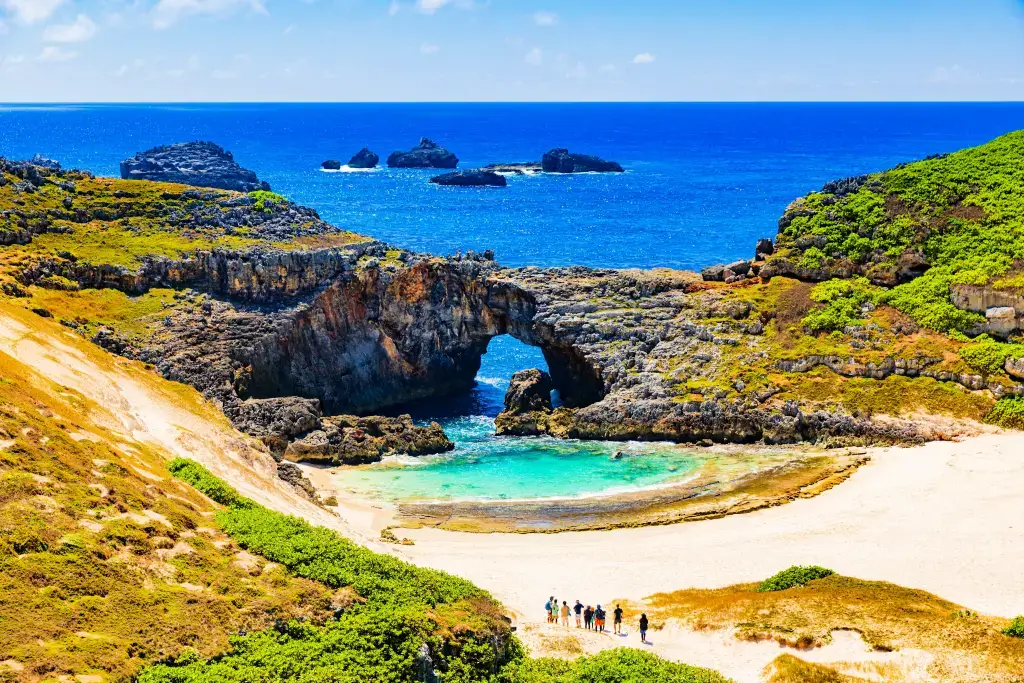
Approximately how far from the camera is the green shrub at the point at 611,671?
3362 centimetres

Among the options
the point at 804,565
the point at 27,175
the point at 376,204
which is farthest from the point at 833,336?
the point at 376,204

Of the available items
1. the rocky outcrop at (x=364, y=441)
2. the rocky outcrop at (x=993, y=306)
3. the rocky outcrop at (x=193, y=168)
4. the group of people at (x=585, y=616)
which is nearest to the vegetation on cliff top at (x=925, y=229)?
the rocky outcrop at (x=993, y=306)

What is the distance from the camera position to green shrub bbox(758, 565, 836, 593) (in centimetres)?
4347

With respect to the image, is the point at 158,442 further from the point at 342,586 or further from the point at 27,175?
the point at 27,175

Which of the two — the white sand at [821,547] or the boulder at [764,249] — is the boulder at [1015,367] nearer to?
the white sand at [821,547]

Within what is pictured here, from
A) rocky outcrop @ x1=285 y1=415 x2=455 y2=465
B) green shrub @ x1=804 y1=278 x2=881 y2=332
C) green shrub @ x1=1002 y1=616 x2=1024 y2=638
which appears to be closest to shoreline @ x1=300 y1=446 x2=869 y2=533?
rocky outcrop @ x1=285 y1=415 x2=455 y2=465

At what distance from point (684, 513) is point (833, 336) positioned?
81.1 ft

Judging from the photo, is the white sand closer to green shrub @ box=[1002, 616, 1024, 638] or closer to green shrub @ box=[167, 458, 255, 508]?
green shrub @ box=[1002, 616, 1024, 638]

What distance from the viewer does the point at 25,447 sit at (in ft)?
125

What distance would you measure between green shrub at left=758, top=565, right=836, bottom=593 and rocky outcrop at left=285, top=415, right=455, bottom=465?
102 ft

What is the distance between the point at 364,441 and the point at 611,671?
37.4 m

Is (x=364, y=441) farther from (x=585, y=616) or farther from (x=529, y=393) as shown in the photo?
(x=585, y=616)

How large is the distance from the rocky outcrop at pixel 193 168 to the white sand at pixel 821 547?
13431 cm

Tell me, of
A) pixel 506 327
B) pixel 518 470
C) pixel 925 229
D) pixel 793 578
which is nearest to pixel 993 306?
pixel 925 229
